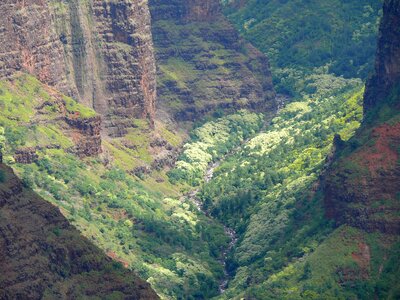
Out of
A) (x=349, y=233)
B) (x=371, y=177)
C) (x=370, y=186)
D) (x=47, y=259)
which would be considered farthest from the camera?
(x=371, y=177)

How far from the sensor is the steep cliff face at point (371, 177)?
175m

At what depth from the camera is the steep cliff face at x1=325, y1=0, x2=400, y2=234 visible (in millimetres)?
175250

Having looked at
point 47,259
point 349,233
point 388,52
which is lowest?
point 349,233

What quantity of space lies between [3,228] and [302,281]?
140ft

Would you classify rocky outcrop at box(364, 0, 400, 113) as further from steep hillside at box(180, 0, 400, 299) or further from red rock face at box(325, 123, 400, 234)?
red rock face at box(325, 123, 400, 234)

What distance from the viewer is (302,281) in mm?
175250

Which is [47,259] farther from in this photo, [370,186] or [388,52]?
[388,52]

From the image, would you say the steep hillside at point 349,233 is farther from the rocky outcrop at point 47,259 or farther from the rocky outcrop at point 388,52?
the rocky outcrop at point 47,259

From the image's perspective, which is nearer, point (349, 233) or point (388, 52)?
point (349, 233)

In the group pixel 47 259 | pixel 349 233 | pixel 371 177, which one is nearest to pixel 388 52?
pixel 371 177

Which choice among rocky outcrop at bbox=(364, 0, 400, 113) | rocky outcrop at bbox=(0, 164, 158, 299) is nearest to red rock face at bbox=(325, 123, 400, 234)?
rocky outcrop at bbox=(364, 0, 400, 113)

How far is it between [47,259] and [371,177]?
147 ft

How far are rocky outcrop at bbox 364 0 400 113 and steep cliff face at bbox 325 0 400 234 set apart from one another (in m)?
3.26

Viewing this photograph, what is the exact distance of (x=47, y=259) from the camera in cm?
14212
